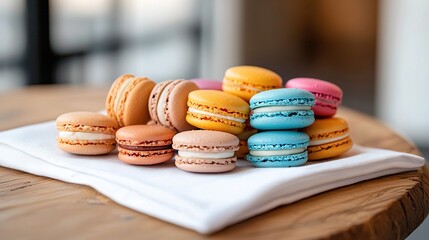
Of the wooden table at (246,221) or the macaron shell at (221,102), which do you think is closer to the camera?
the wooden table at (246,221)

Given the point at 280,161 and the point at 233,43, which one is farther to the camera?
the point at 233,43

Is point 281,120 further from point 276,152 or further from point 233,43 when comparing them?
point 233,43

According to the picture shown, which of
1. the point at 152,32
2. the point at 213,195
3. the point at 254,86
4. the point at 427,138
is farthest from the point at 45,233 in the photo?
the point at 152,32

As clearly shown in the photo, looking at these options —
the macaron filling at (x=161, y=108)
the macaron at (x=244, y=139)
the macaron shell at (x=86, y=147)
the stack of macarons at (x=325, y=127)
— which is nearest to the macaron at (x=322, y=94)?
the stack of macarons at (x=325, y=127)

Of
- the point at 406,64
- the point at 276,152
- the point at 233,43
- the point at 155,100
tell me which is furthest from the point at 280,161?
the point at 233,43

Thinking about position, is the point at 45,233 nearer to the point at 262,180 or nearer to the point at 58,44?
the point at 262,180

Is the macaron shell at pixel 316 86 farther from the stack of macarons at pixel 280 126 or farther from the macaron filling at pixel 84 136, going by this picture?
the macaron filling at pixel 84 136

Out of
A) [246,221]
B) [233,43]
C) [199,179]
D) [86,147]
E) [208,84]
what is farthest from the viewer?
[233,43]

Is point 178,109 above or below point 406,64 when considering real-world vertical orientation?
above
